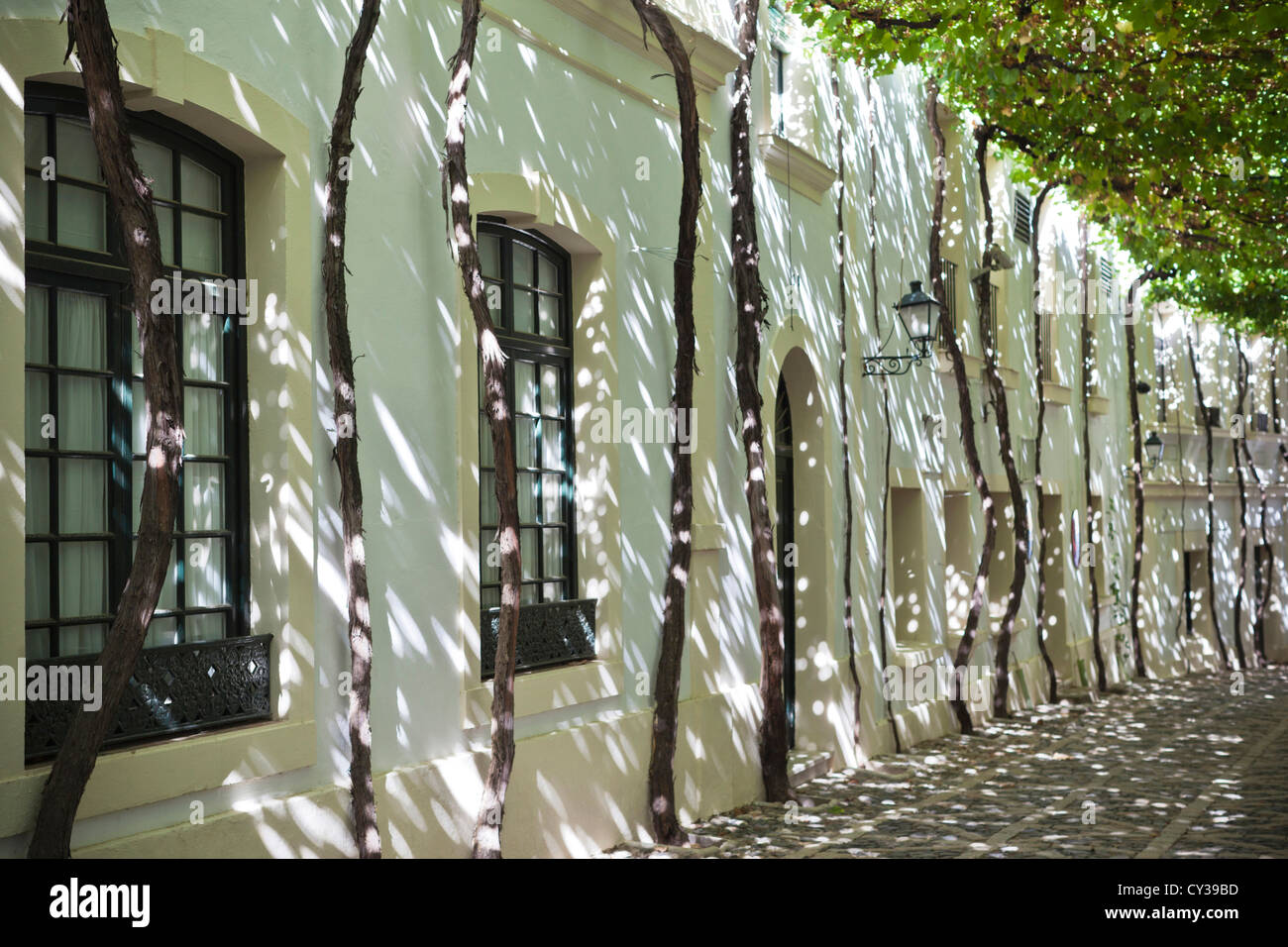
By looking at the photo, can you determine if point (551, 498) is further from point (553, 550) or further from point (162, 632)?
point (162, 632)

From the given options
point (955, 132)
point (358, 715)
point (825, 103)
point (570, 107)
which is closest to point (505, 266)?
point (570, 107)

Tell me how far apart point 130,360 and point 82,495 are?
1.91ft

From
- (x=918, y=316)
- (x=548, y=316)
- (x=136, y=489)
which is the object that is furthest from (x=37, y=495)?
(x=918, y=316)

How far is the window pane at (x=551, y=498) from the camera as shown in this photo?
27.0 ft

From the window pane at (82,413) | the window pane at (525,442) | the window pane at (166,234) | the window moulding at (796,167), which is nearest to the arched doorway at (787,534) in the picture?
the window moulding at (796,167)

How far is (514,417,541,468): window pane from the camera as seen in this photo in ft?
26.2

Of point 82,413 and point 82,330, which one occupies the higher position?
point 82,330

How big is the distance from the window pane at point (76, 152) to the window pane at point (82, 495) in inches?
44.1

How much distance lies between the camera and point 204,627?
5.61 metres

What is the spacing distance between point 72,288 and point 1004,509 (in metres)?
14.7

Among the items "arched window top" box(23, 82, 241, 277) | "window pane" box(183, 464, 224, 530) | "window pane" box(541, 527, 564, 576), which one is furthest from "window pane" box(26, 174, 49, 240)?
"window pane" box(541, 527, 564, 576)

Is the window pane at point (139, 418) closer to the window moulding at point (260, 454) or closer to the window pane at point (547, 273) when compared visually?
the window moulding at point (260, 454)

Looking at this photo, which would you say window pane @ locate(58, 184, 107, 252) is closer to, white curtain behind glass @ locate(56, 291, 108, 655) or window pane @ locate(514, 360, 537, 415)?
white curtain behind glass @ locate(56, 291, 108, 655)

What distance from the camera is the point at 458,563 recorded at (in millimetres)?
7012
